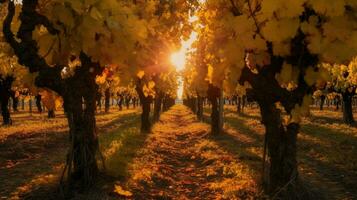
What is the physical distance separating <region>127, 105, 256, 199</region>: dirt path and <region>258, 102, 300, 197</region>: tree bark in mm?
1384

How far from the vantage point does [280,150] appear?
9766mm

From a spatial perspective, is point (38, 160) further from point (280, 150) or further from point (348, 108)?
point (348, 108)

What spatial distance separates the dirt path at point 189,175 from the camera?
1175 cm

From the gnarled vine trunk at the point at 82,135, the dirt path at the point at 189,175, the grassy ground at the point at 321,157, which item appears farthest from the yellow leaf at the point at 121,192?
the grassy ground at the point at 321,157

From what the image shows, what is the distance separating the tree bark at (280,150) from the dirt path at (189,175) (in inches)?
54.5

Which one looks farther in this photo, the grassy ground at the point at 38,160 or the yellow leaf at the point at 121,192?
the grassy ground at the point at 38,160

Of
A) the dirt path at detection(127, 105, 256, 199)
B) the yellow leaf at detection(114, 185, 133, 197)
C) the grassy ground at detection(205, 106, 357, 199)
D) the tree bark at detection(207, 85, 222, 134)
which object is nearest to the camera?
the yellow leaf at detection(114, 185, 133, 197)

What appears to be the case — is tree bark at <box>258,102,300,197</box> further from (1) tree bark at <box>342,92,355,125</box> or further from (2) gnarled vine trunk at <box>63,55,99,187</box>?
(1) tree bark at <box>342,92,355,125</box>

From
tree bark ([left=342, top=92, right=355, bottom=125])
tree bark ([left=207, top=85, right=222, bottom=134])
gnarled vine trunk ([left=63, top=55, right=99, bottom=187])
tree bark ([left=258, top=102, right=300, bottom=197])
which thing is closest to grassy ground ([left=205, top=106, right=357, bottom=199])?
tree bark ([left=207, top=85, right=222, bottom=134])

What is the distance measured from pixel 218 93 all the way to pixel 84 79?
Result: 17.6 metres

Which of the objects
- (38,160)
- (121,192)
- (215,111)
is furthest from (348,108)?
(121,192)

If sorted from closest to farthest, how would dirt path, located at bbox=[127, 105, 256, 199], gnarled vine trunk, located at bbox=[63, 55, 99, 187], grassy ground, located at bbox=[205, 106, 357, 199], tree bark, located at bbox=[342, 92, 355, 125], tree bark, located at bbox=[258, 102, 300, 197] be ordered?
tree bark, located at bbox=[258, 102, 300, 197], gnarled vine trunk, located at bbox=[63, 55, 99, 187], dirt path, located at bbox=[127, 105, 256, 199], grassy ground, located at bbox=[205, 106, 357, 199], tree bark, located at bbox=[342, 92, 355, 125]

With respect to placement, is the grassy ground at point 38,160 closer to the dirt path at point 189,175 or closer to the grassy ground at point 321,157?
the dirt path at point 189,175

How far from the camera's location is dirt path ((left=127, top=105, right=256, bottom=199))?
11750 millimetres
